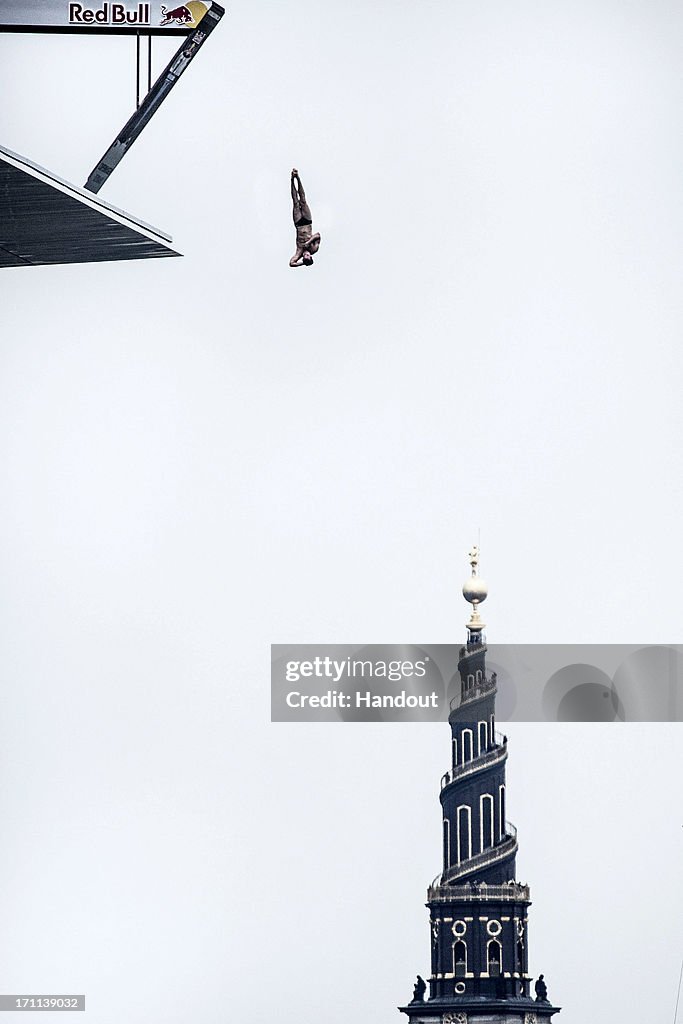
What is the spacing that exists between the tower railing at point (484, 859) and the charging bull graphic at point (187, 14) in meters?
8.16

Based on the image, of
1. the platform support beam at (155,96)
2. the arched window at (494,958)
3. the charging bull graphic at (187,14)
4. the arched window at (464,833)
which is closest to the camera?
the platform support beam at (155,96)

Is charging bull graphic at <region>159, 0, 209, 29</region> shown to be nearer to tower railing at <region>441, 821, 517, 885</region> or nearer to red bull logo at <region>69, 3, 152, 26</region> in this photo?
red bull logo at <region>69, 3, 152, 26</region>

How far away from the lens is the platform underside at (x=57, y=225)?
8.93 metres

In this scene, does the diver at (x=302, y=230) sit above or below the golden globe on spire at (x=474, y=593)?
above

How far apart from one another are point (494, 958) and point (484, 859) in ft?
4.11

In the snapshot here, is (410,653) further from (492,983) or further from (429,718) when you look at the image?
(492,983)

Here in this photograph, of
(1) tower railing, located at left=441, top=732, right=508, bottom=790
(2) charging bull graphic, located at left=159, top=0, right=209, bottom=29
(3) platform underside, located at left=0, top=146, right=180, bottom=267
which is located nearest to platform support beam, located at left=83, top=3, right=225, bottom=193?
(2) charging bull graphic, located at left=159, top=0, right=209, bottom=29

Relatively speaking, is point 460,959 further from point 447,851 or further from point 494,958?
point 447,851

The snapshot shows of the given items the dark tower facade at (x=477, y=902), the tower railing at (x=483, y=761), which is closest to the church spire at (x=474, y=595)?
the dark tower facade at (x=477, y=902)

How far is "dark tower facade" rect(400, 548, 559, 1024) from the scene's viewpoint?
1579cm

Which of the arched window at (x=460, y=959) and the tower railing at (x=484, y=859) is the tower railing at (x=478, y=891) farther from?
the arched window at (x=460, y=959)

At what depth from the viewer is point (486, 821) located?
60.1ft

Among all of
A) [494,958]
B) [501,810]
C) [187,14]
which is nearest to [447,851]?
[494,958]

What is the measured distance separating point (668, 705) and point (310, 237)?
3.76m
